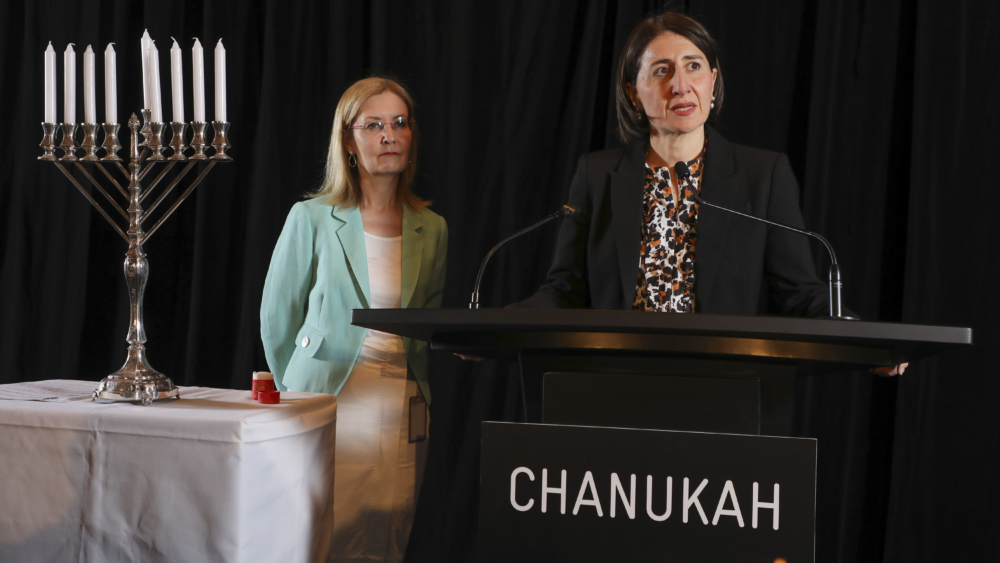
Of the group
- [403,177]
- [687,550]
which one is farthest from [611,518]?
[403,177]

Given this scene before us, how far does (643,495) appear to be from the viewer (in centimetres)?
105

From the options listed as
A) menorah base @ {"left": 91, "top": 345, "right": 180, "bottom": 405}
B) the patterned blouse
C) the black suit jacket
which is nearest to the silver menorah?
menorah base @ {"left": 91, "top": 345, "right": 180, "bottom": 405}

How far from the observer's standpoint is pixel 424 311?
1.09 m

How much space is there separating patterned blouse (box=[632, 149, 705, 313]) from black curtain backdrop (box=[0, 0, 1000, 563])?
81cm

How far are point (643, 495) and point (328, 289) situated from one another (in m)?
1.27

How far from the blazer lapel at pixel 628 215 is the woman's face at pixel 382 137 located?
676 mm

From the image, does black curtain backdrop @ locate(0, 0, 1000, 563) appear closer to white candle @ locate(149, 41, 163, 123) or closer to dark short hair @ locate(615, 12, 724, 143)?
dark short hair @ locate(615, 12, 724, 143)

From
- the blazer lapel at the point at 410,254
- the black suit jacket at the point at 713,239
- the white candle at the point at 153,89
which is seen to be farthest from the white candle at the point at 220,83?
the black suit jacket at the point at 713,239

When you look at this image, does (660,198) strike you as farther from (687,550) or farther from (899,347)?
(687,550)

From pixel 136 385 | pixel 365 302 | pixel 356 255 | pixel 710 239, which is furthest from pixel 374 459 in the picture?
pixel 710 239

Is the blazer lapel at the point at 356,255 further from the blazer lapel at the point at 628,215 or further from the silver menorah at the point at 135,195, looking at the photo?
the blazer lapel at the point at 628,215

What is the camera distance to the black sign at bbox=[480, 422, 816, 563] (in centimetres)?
101

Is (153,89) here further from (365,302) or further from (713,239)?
(713,239)

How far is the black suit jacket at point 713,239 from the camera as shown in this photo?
1.64 meters
